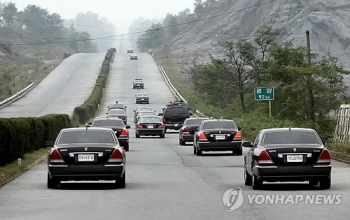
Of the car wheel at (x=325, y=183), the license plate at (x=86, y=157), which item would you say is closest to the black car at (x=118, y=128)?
the license plate at (x=86, y=157)

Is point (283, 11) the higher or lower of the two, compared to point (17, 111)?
higher

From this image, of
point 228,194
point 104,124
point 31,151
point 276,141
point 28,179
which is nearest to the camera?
point 228,194

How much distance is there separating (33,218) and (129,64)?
149m

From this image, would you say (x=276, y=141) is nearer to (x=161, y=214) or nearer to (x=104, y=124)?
(x=161, y=214)

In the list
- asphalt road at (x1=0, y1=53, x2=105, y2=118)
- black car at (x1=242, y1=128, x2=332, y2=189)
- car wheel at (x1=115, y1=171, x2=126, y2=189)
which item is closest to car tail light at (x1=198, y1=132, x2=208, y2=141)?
car wheel at (x1=115, y1=171, x2=126, y2=189)

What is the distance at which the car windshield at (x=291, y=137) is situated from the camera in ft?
66.2

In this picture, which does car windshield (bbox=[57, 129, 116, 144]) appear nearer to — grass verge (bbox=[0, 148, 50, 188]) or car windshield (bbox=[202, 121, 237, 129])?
grass verge (bbox=[0, 148, 50, 188])

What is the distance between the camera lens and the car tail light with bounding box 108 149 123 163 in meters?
20.5

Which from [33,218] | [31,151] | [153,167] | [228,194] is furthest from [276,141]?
[31,151]

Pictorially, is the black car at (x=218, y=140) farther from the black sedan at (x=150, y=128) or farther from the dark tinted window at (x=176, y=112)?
the dark tinted window at (x=176, y=112)

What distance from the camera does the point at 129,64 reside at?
162875 millimetres

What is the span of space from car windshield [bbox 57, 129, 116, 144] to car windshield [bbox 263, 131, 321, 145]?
3.71 metres

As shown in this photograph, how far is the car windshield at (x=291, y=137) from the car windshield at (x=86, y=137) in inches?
146

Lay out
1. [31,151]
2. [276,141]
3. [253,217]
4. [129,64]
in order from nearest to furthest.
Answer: [253,217] < [276,141] < [31,151] < [129,64]
